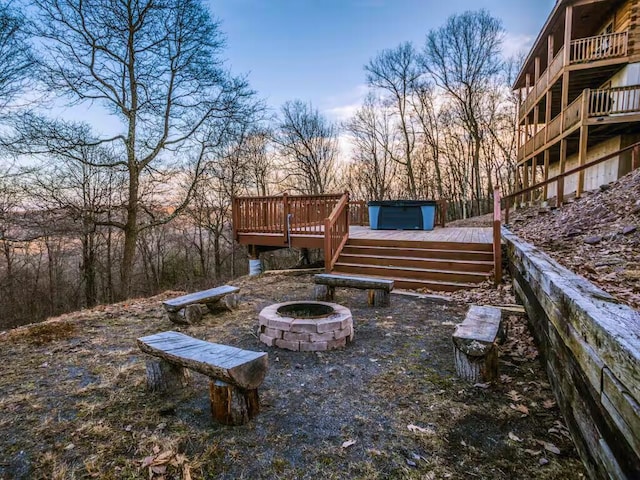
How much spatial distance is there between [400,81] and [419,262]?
18.7m

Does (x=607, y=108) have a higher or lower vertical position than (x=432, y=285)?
higher

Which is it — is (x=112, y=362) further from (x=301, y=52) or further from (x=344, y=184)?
(x=344, y=184)

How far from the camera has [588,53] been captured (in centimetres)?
1259

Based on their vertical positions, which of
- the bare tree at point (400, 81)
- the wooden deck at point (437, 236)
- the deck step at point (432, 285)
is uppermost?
the bare tree at point (400, 81)

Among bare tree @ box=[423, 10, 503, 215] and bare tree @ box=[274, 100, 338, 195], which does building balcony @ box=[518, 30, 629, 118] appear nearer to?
bare tree @ box=[423, 10, 503, 215]

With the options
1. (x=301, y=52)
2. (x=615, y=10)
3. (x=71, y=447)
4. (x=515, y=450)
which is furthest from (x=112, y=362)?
(x=615, y=10)

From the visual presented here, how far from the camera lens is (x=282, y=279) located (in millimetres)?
7602

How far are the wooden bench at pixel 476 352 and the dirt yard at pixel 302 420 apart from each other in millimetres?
108

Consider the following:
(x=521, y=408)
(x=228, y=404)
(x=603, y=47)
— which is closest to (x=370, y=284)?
(x=521, y=408)

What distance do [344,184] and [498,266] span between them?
1923cm

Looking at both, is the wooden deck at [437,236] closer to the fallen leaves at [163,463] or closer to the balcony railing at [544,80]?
the fallen leaves at [163,463]

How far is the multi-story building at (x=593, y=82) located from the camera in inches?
395

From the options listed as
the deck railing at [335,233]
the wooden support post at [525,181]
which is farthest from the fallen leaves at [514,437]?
the wooden support post at [525,181]

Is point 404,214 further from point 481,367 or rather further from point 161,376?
point 161,376
